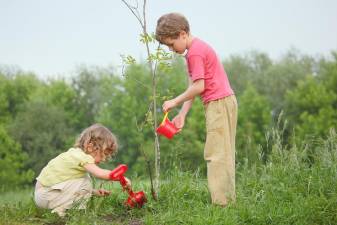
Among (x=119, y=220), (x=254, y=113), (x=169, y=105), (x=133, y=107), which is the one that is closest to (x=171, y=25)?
(x=169, y=105)

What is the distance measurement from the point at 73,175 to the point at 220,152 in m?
1.22

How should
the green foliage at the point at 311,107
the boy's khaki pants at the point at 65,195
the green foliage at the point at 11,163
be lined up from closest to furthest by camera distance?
1. the boy's khaki pants at the point at 65,195
2. the green foliage at the point at 11,163
3. the green foliage at the point at 311,107

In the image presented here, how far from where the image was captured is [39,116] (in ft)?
105

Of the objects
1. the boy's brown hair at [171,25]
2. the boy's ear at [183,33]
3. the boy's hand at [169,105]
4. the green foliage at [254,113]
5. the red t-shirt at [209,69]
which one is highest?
the boy's brown hair at [171,25]

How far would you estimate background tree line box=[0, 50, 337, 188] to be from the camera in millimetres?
30516

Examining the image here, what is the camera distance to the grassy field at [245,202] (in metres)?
4.26

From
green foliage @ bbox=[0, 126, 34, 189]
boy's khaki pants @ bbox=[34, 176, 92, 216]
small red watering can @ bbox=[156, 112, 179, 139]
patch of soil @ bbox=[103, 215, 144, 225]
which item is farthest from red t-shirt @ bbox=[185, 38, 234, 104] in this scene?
green foliage @ bbox=[0, 126, 34, 189]

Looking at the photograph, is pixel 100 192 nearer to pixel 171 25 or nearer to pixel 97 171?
pixel 97 171

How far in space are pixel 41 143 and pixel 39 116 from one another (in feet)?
5.59

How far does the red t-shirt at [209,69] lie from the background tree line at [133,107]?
22.8 metres

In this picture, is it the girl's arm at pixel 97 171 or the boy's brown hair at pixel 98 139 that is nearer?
the girl's arm at pixel 97 171

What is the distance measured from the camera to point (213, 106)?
182 inches

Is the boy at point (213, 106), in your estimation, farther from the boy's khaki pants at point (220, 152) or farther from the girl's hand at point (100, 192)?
the girl's hand at point (100, 192)

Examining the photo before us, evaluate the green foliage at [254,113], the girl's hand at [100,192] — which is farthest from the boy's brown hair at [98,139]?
the green foliage at [254,113]
